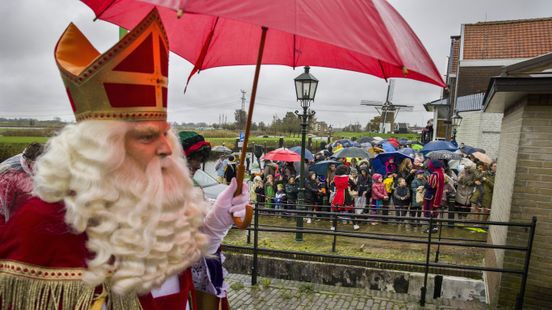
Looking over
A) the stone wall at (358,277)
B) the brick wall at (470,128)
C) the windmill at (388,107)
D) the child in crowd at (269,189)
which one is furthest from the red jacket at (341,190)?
the windmill at (388,107)

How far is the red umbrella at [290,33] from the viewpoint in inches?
47.9

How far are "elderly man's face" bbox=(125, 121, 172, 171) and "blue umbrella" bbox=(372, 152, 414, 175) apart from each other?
9812mm

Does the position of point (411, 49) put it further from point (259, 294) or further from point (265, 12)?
point (259, 294)

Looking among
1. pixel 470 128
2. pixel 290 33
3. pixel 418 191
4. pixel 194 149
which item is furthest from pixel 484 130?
pixel 290 33

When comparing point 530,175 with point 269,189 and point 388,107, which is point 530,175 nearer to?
point 269,189

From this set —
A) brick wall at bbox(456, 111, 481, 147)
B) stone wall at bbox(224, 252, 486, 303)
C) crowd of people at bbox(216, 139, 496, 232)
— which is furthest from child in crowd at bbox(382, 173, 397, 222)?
brick wall at bbox(456, 111, 481, 147)

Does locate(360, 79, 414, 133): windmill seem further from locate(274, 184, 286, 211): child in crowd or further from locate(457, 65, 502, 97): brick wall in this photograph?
locate(274, 184, 286, 211): child in crowd

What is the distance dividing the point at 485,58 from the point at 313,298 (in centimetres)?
2443

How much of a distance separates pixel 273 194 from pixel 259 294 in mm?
5241

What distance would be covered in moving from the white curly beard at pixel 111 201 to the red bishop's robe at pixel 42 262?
41 millimetres

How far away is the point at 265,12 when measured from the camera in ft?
3.99

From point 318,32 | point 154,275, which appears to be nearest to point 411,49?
point 318,32

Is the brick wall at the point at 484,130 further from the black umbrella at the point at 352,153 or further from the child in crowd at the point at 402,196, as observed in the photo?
the child in crowd at the point at 402,196

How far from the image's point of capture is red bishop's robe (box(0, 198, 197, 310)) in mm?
1190
